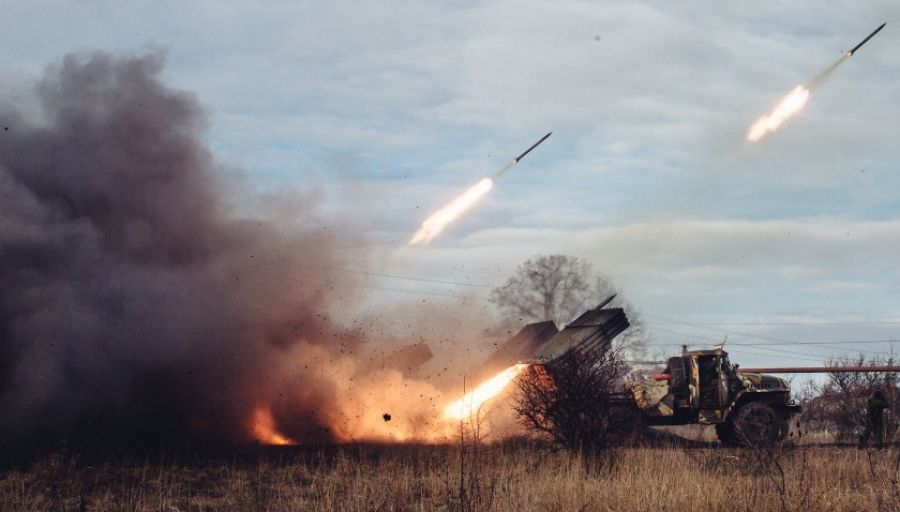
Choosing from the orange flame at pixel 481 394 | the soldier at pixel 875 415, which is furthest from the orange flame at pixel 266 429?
the soldier at pixel 875 415

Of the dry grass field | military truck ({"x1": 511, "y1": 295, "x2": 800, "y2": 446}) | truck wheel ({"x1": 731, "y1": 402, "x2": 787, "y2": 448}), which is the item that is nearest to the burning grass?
the dry grass field

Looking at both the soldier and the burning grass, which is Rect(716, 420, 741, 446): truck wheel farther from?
the burning grass

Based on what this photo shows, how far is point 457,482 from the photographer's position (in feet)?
54.3

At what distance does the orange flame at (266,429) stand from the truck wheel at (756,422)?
11.8 m

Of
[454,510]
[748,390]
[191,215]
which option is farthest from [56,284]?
[748,390]

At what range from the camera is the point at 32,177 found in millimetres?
25781

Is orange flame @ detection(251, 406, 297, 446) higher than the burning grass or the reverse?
higher

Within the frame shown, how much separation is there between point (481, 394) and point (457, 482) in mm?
12779

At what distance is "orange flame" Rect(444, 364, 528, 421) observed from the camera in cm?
2884

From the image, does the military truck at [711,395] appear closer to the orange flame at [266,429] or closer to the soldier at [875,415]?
the soldier at [875,415]

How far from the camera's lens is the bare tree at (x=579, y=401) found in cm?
1989

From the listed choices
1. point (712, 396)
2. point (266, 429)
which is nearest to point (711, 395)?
point (712, 396)

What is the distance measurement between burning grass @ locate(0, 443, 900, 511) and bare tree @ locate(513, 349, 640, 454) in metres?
0.51

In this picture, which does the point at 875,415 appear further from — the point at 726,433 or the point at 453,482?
the point at 453,482
